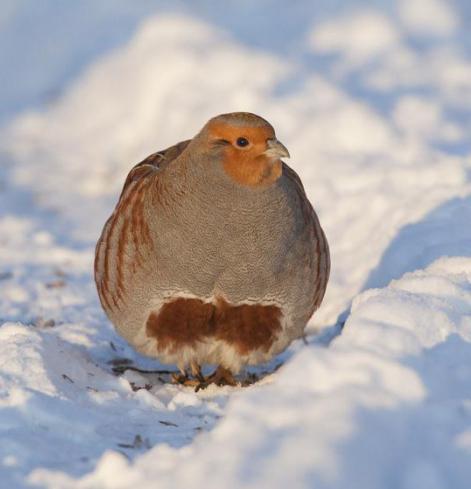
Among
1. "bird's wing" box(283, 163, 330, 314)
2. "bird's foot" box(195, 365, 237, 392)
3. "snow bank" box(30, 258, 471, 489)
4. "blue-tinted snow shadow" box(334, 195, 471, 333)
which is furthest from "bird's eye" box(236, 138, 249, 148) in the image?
"blue-tinted snow shadow" box(334, 195, 471, 333)

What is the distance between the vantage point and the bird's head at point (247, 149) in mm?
4199

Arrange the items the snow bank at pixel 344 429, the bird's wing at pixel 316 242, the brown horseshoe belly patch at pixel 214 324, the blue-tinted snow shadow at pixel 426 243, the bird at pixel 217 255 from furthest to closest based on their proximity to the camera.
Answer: the blue-tinted snow shadow at pixel 426 243
the bird's wing at pixel 316 242
the brown horseshoe belly patch at pixel 214 324
the bird at pixel 217 255
the snow bank at pixel 344 429

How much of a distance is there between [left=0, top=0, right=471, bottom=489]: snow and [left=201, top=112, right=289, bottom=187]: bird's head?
2.23 ft

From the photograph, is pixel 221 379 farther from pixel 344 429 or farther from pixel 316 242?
pixel 344 429

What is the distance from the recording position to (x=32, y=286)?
6.33m

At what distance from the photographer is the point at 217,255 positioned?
4.33 meters

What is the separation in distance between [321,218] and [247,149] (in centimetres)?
273

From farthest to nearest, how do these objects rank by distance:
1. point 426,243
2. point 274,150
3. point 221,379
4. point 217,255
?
point 426,243, point 221,379, point 217,255, point 274,150

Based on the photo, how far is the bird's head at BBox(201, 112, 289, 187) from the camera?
4.20m

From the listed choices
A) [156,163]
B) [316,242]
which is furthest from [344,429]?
[156,163]

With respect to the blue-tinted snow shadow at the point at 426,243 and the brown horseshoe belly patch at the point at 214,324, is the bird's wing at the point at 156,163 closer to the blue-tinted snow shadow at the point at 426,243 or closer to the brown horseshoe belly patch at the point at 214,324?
the brown horseshoe belly patch at the point at 214,324

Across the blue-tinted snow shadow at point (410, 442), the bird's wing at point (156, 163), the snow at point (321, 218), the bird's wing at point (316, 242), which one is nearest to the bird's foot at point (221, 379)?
the snow at point (321, 218)

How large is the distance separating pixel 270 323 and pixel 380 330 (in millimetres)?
1056

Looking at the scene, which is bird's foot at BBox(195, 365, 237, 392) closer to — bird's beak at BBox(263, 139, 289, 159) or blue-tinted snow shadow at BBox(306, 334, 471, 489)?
bird's beak at BBox(263, 139, 289, 159)
